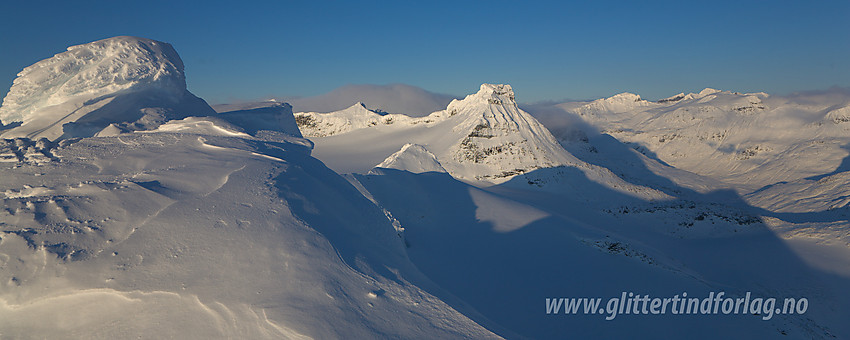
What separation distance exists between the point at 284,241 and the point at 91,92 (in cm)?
1478

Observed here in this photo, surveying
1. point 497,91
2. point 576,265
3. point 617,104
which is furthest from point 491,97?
point 617,104

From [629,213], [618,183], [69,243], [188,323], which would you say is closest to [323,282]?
[188,323]

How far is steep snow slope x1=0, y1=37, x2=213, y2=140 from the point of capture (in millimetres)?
14602

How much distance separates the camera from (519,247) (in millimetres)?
15617

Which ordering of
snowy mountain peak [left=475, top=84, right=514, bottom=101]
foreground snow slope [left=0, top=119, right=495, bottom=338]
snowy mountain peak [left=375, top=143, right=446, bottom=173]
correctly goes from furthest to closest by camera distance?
snowy mountain peak [left=475, top=84, right=514, bottom=101], snowy mountain peak [left=375, top=143, right=446, bottom=173], foreground snow slope [left=0, top=119, right=495, bottom=338]

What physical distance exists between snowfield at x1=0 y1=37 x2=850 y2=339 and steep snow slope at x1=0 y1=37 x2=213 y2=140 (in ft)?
0.22

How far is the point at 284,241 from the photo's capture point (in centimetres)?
635

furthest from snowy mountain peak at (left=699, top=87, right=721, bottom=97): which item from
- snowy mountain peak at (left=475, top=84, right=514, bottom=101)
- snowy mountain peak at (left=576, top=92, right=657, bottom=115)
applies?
snowy mountain peak at (left=475, top=84, right=514, bottom=101)

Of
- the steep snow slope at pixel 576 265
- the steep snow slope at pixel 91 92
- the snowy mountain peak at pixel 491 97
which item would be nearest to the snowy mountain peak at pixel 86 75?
the steep snow slope at pixel 91 92

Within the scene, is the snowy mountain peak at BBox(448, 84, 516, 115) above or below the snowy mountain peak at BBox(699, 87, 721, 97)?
below

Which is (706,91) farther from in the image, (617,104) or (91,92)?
(91,92)

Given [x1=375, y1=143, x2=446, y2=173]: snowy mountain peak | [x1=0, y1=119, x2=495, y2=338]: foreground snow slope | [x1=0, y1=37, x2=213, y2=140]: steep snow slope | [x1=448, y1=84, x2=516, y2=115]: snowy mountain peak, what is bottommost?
[x1=375, y1=143, x2=446, y2=173]: snowy mountain peak

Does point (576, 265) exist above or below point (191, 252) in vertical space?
below

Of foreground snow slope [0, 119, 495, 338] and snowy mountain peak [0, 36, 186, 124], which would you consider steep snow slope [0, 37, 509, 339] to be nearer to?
foreground snow slope [0, 119, 495, 338]
